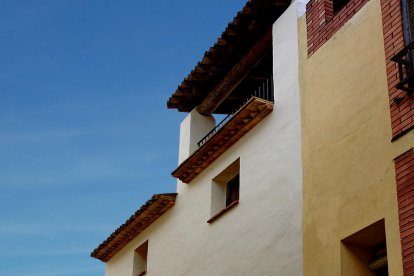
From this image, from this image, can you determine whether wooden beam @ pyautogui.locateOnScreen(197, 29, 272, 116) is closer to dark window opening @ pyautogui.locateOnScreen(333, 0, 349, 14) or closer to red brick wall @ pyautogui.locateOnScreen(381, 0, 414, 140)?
dark window opening @ pyautogui.locateOnScreen(333, 0, 349, 14)

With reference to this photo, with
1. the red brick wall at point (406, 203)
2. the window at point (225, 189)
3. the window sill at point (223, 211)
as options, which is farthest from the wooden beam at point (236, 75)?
the red brick wall at point (406, 203)

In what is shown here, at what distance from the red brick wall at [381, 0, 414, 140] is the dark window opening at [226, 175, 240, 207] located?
5.21 meters

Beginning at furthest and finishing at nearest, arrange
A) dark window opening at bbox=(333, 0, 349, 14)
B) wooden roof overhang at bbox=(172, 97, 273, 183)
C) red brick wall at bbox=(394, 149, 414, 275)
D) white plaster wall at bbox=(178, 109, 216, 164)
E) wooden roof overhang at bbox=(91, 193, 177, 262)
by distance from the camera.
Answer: white plaster wall at bbox=(178, 109, 216, 164), wooden roof overhang at bbox=(91, 193, 177, 262), wooden roof overhang at bbox=(172, 97, 273, 183), dark window opening at bbox=(333, 0, 349, 14), red brick wall at bbox=(394, 149, 414, 275)

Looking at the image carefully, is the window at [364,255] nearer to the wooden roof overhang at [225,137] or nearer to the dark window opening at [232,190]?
the wooden roof overhang at [225,137]

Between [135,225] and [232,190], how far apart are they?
399cm

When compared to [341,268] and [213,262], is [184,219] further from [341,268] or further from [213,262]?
[341,268]

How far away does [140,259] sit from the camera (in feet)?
64.1

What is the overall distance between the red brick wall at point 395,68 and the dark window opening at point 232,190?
521 cm

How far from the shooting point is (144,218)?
61.3 feet

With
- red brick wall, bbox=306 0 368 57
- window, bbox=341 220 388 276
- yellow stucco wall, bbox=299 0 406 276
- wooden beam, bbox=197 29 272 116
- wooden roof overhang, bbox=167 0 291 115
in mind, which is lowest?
window, bbox=341 220 388 276

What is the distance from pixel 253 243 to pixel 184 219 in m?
3.37

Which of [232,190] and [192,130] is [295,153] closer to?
[232,190]

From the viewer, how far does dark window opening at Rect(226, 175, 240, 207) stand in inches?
622

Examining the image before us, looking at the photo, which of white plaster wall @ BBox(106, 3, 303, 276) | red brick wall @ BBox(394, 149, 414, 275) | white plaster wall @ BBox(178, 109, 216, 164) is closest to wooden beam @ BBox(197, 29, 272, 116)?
white plaster wall @ BBox(178, 109, 216, 164)
